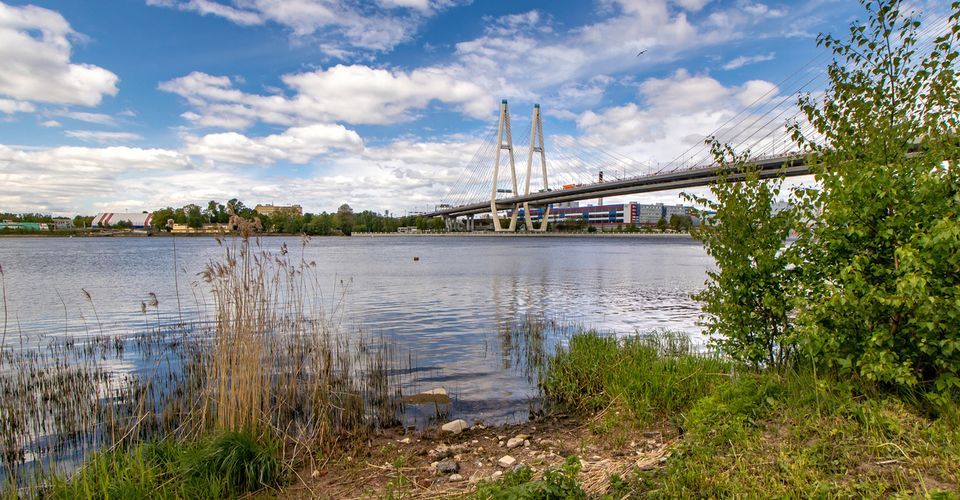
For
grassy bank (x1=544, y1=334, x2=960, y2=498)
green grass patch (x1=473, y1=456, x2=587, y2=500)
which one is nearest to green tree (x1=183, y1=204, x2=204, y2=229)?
grassy bank (x1=544, y1=334, x2=960, y2=498)

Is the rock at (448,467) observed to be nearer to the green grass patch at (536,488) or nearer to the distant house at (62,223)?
the green grass patch at (536,488)

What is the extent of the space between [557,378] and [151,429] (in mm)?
5467

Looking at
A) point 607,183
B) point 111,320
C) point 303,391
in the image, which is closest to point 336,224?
point 607,183

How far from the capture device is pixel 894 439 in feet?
12.1

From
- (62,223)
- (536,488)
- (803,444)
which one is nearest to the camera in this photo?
(536,488)

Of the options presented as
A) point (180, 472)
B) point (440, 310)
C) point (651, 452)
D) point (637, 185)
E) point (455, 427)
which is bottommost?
point (440, 310)

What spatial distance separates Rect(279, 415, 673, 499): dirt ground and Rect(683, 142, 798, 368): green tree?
1.46 metres

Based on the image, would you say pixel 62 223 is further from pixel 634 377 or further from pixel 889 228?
pixel 889 228

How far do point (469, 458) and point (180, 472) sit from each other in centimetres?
267

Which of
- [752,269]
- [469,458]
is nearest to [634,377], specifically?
[752,269]

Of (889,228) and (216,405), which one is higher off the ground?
(889,228)

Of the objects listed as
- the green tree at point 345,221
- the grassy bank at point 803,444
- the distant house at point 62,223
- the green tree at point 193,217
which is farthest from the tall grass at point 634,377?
the distant house at point 62,223

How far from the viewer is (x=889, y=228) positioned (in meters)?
4.15

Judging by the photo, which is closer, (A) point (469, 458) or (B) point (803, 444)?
(B) point (803, 444)
